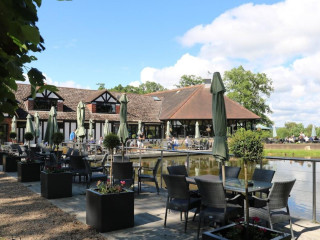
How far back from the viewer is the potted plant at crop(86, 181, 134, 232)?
14.0ft

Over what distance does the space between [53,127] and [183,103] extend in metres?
18.6

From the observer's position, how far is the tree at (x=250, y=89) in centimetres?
4253

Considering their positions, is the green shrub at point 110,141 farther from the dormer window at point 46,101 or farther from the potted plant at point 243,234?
the dormer window at point 46,101

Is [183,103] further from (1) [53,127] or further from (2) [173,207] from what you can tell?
(2) [173,207]

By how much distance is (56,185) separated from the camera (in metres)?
6.56

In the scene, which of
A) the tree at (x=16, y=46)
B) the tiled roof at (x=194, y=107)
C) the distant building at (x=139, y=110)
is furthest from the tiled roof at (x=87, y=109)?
the tree at (x=16, y=46)

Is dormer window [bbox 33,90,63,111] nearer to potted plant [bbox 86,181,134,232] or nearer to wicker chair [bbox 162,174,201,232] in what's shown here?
potted plant [bbox 86,181,134,232]

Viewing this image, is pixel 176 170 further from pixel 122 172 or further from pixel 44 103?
pixel 44 103

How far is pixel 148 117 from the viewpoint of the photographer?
30969 millimetres

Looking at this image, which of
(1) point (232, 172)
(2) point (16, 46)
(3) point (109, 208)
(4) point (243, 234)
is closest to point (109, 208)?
(3) point (109, 208)

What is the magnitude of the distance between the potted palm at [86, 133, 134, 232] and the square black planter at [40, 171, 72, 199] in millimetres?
2254

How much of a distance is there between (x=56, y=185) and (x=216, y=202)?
4.14 m

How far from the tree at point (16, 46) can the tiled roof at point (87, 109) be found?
81.3 ft

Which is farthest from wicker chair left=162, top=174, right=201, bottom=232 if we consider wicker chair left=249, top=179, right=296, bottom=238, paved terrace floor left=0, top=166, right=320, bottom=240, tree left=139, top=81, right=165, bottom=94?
tree left=139, top=81, right=165, bottom=94
